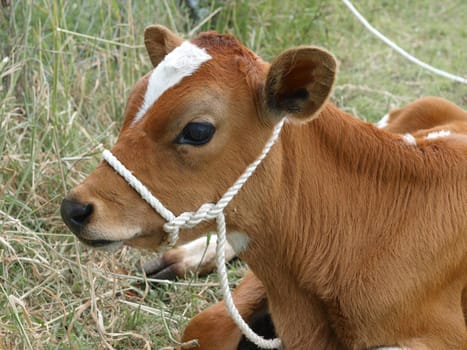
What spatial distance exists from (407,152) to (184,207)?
1021mm

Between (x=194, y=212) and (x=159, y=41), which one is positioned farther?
(x=159, y=41)

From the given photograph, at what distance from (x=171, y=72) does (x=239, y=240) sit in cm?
72

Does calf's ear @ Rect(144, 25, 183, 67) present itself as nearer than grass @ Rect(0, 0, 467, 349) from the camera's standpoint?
Yes

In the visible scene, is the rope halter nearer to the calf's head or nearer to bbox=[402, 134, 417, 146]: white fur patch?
the calf's head

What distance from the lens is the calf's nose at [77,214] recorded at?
10.4 feet

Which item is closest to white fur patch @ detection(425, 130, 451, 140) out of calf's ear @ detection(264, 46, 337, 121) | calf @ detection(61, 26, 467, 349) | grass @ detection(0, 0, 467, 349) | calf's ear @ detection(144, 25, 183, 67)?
calf @ detection(61, 26, 467, 349)

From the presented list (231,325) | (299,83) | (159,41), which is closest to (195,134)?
(299,83)

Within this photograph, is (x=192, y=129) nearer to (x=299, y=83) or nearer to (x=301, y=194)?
(x=299, y=83)

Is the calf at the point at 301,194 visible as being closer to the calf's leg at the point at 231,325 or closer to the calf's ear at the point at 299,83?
the calf's ear at the point at 299,83

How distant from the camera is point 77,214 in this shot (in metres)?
3.18

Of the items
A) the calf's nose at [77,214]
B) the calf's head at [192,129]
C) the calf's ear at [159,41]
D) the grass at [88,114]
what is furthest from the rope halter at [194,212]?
the grass at [88,114]

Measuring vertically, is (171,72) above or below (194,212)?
above

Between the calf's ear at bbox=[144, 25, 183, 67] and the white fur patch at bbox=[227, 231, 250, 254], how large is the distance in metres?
0.79

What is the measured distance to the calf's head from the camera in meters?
3.23
